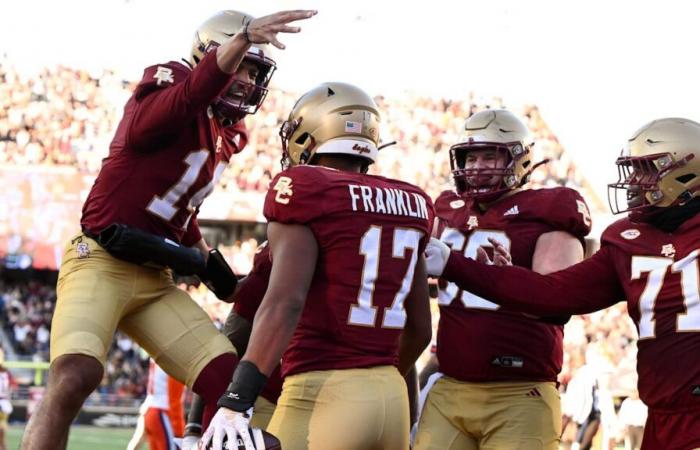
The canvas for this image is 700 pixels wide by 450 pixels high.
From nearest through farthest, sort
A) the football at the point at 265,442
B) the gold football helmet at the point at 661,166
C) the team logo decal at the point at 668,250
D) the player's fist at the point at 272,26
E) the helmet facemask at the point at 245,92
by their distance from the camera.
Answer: the football at the point at 265,442
the team logo decal at the point at 668,250
the gold football helmet at the point at 661,166
the player's fist at the point at 272,26
the helmet facemask at the point at 245,92

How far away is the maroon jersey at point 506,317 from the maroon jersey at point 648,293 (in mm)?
355

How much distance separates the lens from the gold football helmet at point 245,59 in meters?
4.91

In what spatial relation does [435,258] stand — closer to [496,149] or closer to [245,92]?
[496,149]

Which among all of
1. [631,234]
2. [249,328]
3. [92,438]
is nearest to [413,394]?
[249,328]

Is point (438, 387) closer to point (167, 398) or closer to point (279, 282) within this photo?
point (279, 282)

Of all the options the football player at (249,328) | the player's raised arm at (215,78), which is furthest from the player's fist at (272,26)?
the football player at (249,328)

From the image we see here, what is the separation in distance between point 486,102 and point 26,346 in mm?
9907

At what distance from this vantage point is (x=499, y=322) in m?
4.82

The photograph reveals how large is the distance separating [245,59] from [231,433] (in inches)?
79.6

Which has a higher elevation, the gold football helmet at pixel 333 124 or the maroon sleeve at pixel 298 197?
the gold football helmet at pixel 333 124

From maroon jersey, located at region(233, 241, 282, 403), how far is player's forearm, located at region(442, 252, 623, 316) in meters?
0.99

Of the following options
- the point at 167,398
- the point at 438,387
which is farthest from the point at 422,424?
the point at 167,398

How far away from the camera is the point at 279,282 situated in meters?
3.59

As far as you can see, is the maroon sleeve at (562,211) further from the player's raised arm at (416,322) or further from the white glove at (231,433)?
the white glove at (231,433)
